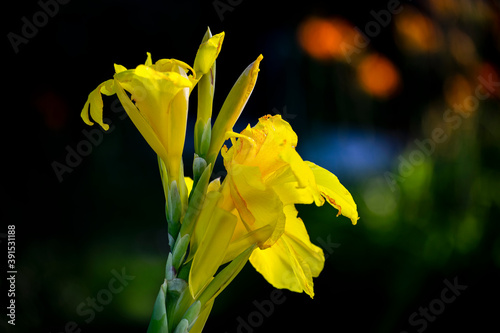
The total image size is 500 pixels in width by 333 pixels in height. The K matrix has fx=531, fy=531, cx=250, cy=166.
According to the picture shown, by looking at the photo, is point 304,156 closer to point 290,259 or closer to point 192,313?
point 290,259

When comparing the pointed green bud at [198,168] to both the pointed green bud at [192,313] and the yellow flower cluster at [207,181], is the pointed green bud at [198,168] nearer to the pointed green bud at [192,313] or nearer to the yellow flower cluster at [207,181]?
the yellow flower cluster at [207,181]

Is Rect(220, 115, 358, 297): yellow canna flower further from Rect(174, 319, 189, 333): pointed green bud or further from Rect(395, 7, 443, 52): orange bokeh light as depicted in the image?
Rect(395, 7, 443, 52): orange bokeh light

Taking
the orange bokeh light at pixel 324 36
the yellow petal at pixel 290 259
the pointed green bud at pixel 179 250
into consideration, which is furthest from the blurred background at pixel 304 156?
the pointed green bud at pixel 179 250

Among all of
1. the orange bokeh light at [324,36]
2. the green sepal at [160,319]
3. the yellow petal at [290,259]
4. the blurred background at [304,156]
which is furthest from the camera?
the orange bokeh light at [324,36]

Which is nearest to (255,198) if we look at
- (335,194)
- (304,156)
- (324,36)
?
(335,194)

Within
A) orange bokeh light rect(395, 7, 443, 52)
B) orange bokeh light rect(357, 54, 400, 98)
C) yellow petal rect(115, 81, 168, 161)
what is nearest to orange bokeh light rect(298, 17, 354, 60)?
orange bokeh light rect(357, 54, 400, 98)
